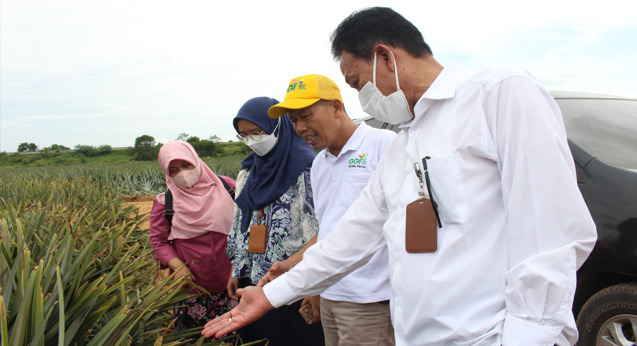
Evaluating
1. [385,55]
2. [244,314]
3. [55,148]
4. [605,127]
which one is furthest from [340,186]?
[55,148]

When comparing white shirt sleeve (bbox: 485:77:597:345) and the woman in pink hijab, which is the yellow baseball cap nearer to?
the woman in pink hijab

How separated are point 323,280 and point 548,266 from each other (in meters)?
0.92

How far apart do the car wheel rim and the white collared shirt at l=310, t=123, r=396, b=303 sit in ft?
4.65

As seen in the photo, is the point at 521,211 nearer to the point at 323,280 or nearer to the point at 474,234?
the point at 474,234

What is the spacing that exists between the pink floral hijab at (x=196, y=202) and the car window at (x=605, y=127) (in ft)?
7.87

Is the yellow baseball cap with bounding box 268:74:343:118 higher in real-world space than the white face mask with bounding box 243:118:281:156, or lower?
higher

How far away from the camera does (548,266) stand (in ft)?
3.28

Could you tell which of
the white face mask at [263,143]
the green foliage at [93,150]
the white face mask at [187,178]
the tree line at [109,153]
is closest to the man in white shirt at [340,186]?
the white face mask at [263,143]

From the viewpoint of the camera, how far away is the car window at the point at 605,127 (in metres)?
2.84

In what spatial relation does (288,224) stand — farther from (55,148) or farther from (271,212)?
(55,148)

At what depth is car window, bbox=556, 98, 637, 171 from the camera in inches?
112

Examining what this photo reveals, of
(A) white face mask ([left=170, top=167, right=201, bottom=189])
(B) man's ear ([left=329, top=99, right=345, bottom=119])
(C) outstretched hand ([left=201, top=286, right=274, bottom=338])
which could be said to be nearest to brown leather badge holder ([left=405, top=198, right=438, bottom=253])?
(C) outstretched hand ([left=201, top=286, right=274, bottom=338])

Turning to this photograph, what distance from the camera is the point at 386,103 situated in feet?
4.89

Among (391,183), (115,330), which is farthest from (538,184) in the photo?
(115,330)
